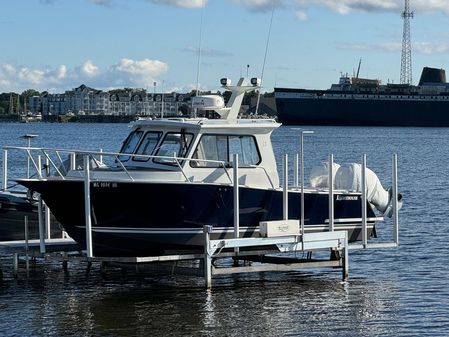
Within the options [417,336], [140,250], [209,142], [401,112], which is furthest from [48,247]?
[401,112]

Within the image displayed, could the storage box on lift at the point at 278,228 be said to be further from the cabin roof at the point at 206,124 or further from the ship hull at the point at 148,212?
the cabin roof at the point at 206,124

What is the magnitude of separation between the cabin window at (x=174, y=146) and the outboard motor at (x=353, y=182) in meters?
3.44

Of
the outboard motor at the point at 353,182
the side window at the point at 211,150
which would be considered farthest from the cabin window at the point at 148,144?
the outboard motor at the point at 353,182

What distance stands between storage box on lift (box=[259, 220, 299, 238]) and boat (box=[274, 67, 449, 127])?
160 m

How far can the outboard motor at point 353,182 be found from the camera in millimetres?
→ 22328

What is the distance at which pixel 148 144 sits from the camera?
20750 mm

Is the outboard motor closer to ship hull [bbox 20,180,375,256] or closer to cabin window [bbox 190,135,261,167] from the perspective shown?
cabin window [bbox 190,135,261,167]

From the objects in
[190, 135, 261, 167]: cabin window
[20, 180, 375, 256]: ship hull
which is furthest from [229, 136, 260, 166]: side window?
[20, 180, 375, 256]: ship hull

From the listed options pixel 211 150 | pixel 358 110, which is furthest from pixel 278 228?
pixel 358 110

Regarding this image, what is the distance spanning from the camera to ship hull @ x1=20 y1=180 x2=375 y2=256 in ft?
63.1

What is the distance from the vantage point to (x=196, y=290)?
810 inches

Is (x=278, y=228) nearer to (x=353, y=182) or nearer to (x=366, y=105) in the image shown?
(x=353, y=182)

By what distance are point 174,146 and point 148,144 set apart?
1.95ft

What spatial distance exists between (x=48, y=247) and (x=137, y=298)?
2611 millimetres
